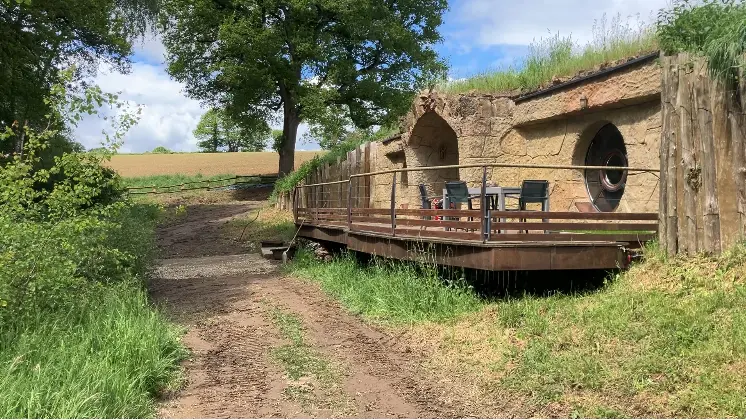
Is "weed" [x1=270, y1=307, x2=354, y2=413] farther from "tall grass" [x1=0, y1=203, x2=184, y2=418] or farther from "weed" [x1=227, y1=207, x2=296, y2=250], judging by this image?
"weed" [x1=227, y1=207, x2=296, y2=250]

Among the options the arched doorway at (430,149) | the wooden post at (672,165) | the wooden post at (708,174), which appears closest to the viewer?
the wooden post at (708,174)

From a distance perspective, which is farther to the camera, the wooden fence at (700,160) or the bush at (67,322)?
the wooden fence at (700,160)

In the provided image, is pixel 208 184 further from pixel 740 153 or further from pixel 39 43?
pixel 740 153

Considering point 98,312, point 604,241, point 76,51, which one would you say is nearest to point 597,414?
point 604,241

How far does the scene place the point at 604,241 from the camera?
676 cm

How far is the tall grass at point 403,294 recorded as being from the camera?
23.3ft

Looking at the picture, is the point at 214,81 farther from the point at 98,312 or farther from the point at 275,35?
the point at 98,312

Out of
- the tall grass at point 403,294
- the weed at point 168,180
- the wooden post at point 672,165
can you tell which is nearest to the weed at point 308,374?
the tall grass at point 403,294

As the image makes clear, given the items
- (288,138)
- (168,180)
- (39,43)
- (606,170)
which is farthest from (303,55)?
(606,170)

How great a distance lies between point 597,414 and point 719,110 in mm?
3422

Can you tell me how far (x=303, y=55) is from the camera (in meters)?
25.8

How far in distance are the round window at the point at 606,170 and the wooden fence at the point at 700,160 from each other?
9.63 feet

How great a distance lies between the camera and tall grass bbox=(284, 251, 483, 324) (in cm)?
709

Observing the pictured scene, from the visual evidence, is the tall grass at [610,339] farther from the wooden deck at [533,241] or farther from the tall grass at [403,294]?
the wooden deck at [533,241]
